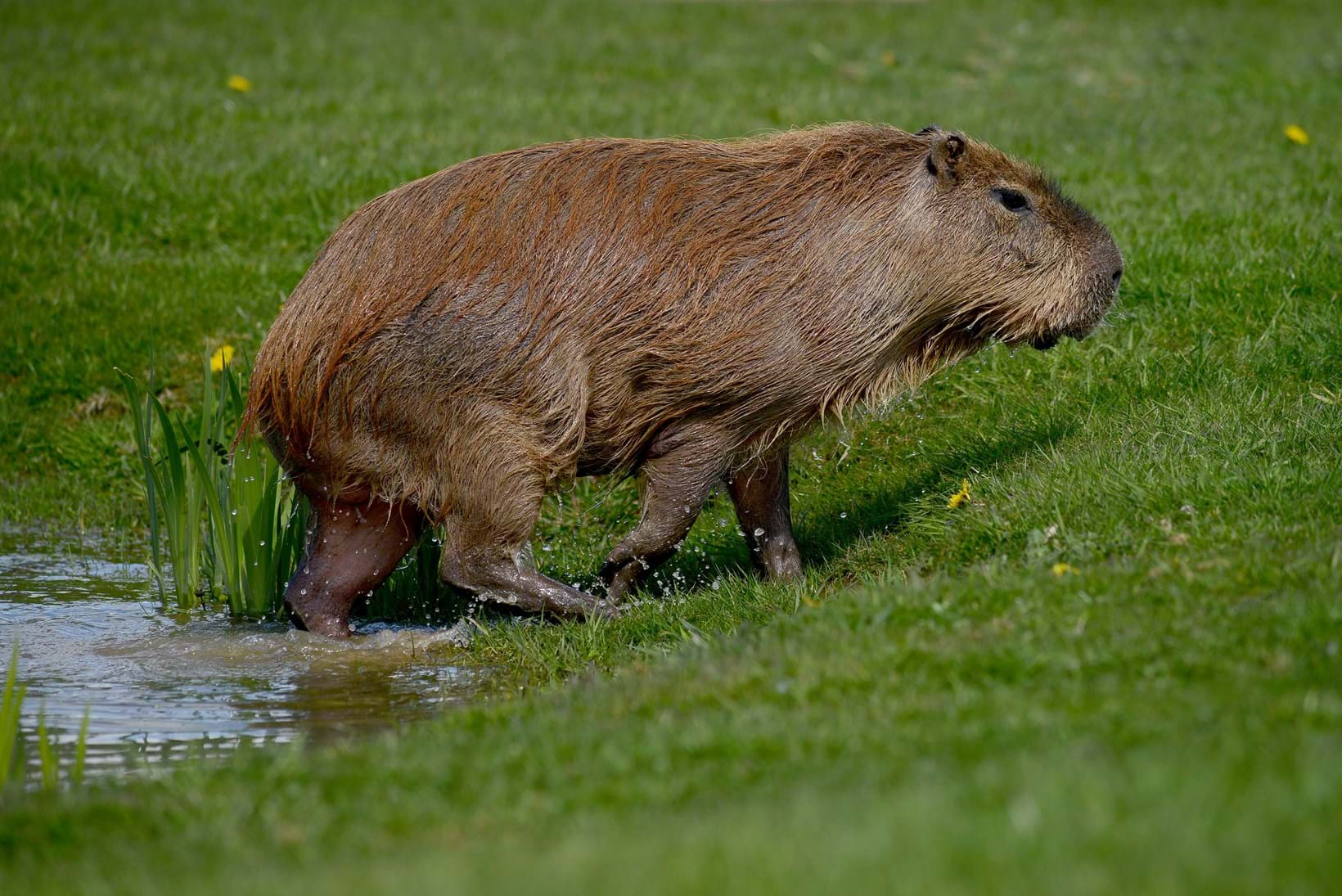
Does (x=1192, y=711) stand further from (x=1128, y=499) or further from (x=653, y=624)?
(x=653, y=624)

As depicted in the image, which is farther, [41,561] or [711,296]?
[41,561]

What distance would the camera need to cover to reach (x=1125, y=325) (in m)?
6.64

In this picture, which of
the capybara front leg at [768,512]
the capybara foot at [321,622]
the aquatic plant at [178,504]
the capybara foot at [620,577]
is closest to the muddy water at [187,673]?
the capybara foot at [321,622]

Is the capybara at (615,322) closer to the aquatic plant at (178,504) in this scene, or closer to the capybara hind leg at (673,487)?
the capybara hind leg at (673,487)

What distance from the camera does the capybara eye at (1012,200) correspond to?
5.31m

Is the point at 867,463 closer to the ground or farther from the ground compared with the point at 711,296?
closer to the ground

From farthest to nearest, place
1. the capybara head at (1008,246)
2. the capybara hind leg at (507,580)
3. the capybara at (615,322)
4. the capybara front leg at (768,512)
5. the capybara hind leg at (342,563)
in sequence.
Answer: the capybara front leg at (768,512), the capybara hind leg at (342,563), the capybara head at (1008,246), the capybara hind leg at (507,580), the capybara at (615,322)

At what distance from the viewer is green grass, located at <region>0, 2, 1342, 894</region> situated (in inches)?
101

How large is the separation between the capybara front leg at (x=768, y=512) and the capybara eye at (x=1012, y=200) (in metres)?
1.16

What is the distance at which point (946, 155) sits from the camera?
5.20 m

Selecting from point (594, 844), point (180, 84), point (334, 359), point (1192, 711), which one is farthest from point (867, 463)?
point (180, 84)

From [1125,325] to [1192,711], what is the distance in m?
3.88

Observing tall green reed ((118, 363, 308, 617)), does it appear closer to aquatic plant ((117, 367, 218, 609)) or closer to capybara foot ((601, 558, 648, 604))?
aquatic plant ((117, 367, 218, 609))

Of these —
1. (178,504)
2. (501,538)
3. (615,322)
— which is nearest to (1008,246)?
(615,322)
